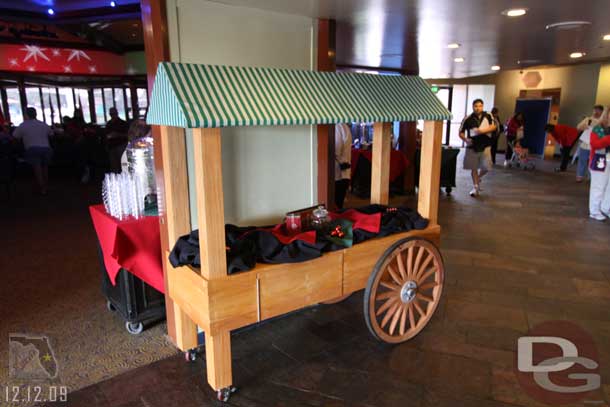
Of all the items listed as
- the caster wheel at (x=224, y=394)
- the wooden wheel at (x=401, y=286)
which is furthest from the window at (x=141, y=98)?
the caster wheel at (x=224, y=394)

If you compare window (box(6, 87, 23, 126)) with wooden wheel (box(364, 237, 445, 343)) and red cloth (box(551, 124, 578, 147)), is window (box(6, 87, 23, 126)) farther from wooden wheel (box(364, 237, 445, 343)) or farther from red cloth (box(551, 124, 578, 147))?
red cloth (box(551, 124, 578, 147))

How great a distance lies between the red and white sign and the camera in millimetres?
9117

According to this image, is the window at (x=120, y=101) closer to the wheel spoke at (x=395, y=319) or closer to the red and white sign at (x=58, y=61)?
the red and white sign at (x=58, y=61)

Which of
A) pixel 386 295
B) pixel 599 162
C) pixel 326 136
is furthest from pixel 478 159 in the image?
pixel 386 295

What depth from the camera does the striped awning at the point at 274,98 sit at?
1.85 metres

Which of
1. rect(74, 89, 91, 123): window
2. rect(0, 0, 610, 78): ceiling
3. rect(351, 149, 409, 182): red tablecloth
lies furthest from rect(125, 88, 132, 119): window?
rect(351, 149, 409, 182): red tablecloth

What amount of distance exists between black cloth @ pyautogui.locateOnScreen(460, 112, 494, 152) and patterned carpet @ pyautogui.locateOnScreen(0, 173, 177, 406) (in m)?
5.69

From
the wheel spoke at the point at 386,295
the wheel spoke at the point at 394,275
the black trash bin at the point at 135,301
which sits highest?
the wheel spoke at the point at 394,275

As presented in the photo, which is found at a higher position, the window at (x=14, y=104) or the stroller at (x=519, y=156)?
the window at (x=14, y=104)

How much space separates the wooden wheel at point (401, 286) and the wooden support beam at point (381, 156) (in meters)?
0.61

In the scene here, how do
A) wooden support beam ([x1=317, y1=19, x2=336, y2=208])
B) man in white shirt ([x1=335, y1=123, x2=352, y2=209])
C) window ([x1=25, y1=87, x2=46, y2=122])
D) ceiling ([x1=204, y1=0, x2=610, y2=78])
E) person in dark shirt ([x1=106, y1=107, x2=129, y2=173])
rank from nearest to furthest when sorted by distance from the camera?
ceiling ([x1=204, y1=0, x2=610, y2=78]), wooden support beam ([x1=317, y1=19, x2=336, y2=208]), man in white shirt ([x1=335, y1=123, x2=352, y2=209]), person in dark shirt ([x1=106, y1=107, x2=129, y2=173]), window ([x1=25, y1=87, x2=46, y2=122])

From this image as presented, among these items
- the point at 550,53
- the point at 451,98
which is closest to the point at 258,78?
the point at 550,53

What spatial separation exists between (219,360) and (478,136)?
5.96 m

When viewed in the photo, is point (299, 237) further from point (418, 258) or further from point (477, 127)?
point (477, 127)
